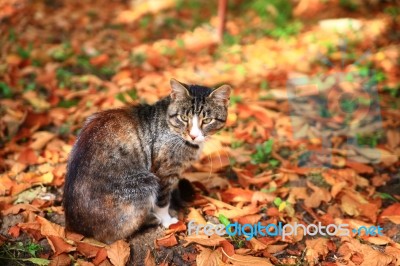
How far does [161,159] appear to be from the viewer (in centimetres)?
390

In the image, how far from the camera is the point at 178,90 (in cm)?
394

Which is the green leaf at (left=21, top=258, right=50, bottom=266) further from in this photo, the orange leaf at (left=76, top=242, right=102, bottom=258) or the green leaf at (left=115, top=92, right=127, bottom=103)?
the green leaf at (left=115, top=92, right=127, bottom=103)

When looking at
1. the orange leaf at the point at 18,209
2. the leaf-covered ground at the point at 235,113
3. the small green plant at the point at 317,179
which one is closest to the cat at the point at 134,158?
the leaf-covered ground at the point at 235,113

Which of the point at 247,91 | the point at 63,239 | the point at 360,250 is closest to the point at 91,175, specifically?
the point at 63,239

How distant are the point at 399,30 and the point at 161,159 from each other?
19.5 ft

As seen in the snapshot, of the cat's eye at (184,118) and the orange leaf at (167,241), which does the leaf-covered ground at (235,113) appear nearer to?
the orange leaf at (167,241)

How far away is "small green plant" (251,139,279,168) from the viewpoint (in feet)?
16.5

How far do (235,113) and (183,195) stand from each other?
5.68 ft

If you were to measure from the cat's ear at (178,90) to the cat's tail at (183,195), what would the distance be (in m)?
1.01

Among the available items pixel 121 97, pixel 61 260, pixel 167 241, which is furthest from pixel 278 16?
pixel 61 260

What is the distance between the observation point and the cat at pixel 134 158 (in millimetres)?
3625

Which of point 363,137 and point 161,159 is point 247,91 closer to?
point 363,137

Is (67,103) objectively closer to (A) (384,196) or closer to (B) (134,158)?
(B) (134,158)

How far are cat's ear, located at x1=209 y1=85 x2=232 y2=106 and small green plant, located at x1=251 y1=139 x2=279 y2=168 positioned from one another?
124 centimetres
